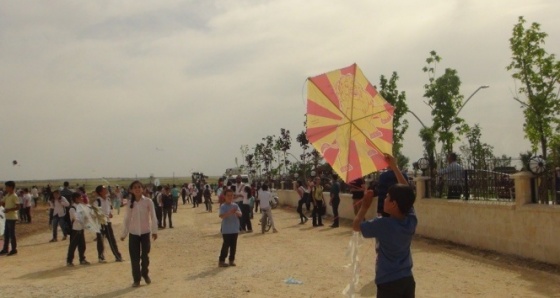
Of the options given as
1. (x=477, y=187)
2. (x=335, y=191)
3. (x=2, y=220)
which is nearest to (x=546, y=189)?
(x=477, y=187)

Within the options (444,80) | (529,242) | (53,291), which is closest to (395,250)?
(53,291)

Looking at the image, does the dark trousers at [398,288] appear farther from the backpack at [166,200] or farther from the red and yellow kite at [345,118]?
the backpack at [166,200]

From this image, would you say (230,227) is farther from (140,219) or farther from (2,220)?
(2,220)

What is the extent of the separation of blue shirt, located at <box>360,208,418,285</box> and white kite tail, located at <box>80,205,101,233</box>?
11118 millimetres

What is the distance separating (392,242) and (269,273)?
7768 mm

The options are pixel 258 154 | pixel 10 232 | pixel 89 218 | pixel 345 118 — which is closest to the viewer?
pixel 345 118

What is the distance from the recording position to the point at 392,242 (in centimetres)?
529

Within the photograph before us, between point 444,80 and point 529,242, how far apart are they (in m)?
22.3

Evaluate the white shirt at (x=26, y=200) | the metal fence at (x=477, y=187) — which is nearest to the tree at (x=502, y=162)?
the metal fence at (x=477, y=187)

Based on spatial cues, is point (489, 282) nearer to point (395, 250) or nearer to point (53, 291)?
point (395, 250)

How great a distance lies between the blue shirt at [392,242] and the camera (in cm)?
527

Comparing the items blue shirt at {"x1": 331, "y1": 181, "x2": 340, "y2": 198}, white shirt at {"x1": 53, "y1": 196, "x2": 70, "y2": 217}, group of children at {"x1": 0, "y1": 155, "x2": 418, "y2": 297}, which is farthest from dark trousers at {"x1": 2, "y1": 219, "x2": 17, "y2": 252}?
blue shirt at {"x1": 331, "y1": 181, "x2": 340, "y2": 198}

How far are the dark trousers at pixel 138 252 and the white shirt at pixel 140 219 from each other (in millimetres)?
110

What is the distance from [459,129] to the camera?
114 ft
